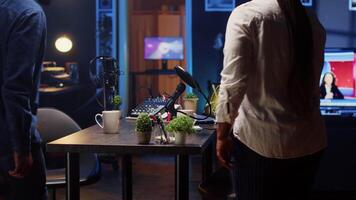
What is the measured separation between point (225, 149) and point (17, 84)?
2.32ft

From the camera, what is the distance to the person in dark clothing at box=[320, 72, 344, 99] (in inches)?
162

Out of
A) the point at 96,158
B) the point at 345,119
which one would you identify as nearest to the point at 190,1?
the point at 345,119

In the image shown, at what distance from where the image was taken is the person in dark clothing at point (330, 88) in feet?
13.5

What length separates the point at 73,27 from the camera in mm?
5793

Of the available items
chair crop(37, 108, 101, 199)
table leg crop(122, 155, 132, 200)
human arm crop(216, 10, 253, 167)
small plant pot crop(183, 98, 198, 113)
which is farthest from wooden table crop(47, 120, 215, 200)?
chair crop(37, 108, 101, 199)

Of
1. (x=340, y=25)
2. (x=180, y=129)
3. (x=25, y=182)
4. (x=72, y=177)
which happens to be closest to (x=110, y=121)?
(x=72, y=177)

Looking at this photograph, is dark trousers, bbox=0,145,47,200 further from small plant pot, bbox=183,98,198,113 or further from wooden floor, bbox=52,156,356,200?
wooden floor, bbox=52,156,356,200

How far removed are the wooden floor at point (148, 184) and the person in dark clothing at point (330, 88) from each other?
2.56ft

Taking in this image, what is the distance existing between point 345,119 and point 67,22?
3.26m

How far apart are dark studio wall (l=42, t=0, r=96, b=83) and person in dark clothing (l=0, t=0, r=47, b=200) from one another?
13.5 feet

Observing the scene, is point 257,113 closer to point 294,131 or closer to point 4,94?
point 294,131

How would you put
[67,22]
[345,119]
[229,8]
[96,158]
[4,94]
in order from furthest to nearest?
[67,22]
[229,8]
[345,119]
[96,158]
[4,94]

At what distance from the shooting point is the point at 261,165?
169 cm

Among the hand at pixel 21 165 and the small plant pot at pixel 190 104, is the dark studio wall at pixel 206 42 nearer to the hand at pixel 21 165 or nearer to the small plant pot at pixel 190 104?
the small plant pot at pixel 190 104
